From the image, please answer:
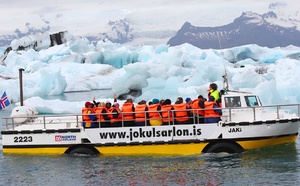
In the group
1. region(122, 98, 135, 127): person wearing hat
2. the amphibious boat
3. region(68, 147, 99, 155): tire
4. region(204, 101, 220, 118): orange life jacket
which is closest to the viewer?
the amphibious boat

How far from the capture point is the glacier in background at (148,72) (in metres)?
28.7

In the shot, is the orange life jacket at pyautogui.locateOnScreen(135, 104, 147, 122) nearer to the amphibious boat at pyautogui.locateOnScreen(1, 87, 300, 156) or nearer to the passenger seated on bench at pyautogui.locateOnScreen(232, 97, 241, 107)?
the amphibious boat at pyautogui.locateOnScreen(1, 87, 300, 156)

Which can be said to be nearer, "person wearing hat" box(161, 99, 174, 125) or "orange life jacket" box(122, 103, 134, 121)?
"person wearing hat" box(161, 99, 174, 125)

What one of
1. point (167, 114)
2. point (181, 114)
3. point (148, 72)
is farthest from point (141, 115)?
point (148, 72)

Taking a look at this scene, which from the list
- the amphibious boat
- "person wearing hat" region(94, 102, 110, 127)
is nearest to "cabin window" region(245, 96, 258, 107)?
the amphibious boat

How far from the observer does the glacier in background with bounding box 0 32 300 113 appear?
94.2 ft

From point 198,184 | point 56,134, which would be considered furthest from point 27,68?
point 198,184

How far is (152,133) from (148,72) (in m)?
19.9

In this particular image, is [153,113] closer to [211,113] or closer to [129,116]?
[129,116]

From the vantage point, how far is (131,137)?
1337 cm

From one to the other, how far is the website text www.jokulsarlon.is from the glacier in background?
2.26 metres

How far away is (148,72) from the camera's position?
33094 mm

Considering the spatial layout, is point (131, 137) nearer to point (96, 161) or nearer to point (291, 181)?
point (96, 161)

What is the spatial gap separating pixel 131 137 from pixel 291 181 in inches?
161
